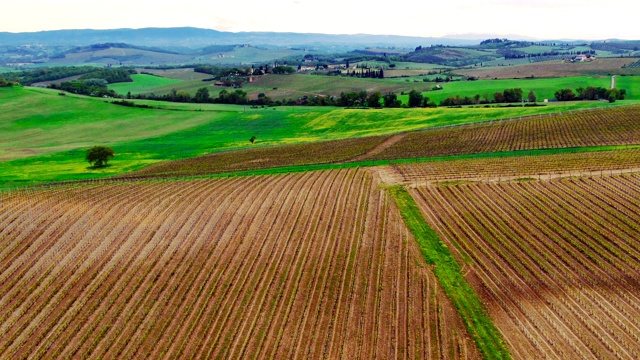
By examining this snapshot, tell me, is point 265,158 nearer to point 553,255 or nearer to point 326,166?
point 326,166

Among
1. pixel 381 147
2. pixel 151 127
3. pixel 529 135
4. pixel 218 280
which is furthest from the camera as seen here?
pixel 151 127

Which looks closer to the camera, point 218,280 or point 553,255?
point 218,280

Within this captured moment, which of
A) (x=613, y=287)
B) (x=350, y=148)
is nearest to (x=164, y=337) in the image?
(x=613, y=287)

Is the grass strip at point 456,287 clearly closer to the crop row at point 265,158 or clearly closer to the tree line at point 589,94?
the crop row at point 265,158

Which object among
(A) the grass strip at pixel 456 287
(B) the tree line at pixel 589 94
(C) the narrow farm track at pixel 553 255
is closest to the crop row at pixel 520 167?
(C) the narrow farm track at pixel 553 255

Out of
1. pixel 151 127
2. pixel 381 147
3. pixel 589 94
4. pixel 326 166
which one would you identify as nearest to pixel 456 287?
pixel 326 166

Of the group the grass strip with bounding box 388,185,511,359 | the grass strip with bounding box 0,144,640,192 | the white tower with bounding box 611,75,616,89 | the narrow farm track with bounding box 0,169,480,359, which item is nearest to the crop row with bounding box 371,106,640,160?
the grass strip with bounding box 0,144,640,192

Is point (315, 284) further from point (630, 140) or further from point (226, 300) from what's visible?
point (630, 140)
